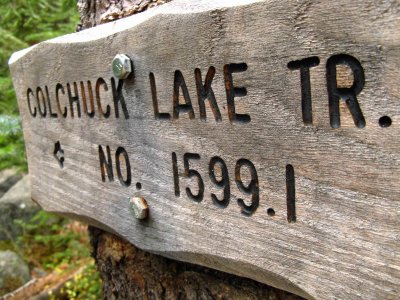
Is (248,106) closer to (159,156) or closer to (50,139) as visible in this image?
(159,156)

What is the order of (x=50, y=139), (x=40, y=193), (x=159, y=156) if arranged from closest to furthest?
(x=159, y=156) < (x=50, y=139) < (x=40, y=193)

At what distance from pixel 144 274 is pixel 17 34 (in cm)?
285

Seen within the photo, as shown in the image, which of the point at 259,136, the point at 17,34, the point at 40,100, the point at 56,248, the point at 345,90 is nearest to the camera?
the point at 345,90

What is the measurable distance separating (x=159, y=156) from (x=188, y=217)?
176 mm

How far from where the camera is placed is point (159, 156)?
1.09m

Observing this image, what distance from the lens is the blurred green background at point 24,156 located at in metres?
2.96

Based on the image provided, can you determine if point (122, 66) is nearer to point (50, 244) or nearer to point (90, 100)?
point (90, 100)

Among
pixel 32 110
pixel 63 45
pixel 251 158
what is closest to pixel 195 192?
pixel 251 158

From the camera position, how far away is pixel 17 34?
3539 mm

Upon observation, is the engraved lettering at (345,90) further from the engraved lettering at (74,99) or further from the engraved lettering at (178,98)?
the engraved lettering at (74,99)

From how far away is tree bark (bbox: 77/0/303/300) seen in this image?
1135mm

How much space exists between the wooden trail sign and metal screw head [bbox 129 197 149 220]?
2 cm

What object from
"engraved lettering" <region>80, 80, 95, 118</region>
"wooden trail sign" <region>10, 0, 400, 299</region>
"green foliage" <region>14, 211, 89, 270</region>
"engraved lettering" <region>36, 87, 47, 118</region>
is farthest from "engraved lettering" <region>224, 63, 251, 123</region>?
"green foliage" <region>14, 211, 89, 270</region>

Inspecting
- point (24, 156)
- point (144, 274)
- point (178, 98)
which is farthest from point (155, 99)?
point (24, 156)
